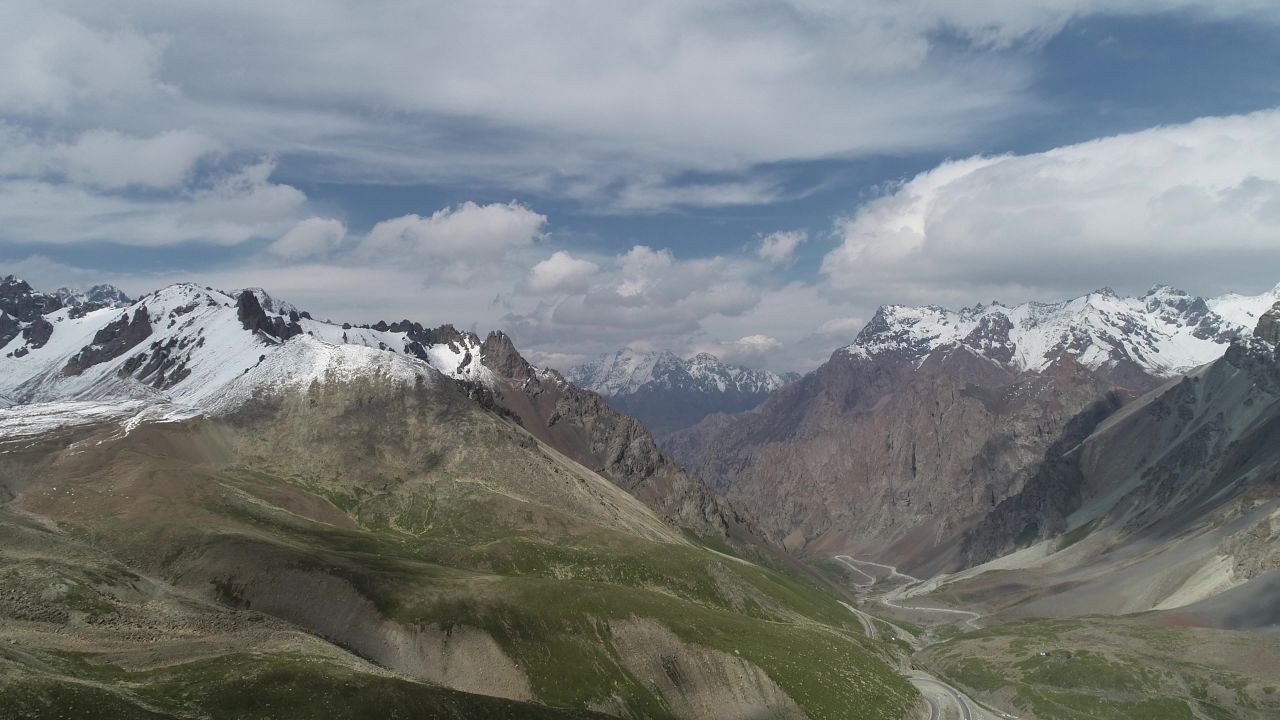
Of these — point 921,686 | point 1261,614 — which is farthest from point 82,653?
point 1261,614

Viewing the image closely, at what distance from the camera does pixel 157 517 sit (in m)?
165

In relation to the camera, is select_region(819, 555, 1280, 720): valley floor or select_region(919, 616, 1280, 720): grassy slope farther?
select_region(919, 616, 1280, 720): grassy slope

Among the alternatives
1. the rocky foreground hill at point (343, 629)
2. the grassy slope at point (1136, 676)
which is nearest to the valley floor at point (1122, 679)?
the grassy slope at point (1136, 676)

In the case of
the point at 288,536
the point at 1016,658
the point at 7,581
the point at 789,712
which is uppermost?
the point at 7,581

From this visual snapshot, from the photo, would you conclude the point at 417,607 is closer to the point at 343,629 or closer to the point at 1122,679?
the point at 343,629

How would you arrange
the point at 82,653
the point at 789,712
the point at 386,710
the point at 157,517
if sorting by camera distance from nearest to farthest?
the point at 386,710
the point at 82,653
the point at 789,712
the point at 157,517

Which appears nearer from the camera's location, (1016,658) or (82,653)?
(82,653)

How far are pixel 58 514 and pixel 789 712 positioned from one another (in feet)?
516

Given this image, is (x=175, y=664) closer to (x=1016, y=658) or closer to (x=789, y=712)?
(x=789, y=712)

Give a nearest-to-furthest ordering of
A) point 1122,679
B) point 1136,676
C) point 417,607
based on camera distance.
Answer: point 417,607 → point 1136,676 → point 1122,679

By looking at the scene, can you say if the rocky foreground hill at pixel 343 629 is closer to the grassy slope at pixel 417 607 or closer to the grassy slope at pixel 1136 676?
the grassy slope at pixel 417 607

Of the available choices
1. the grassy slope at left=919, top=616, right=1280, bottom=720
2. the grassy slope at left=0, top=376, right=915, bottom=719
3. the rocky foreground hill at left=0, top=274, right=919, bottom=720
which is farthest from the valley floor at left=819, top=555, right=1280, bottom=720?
the grassy slope at left=0, top=376, right=915, bottom=719

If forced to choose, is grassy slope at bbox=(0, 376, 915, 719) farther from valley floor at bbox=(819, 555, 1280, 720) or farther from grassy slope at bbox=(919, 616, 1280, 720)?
grassy slope at bbox=(919, 616, 1280, 720)

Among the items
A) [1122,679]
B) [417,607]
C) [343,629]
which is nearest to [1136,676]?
[1122,679]
